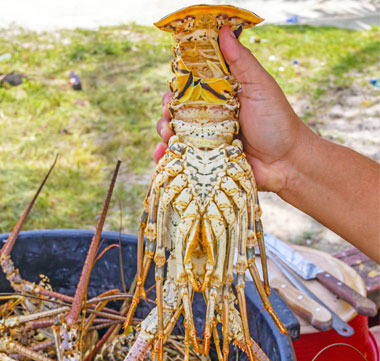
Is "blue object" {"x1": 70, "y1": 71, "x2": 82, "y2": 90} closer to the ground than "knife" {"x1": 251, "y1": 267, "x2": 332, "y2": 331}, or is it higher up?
higher up

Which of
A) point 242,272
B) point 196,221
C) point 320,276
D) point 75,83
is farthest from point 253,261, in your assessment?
point 75,83

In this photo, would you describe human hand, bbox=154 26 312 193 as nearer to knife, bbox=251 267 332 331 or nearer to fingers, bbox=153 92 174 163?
fingers, bbox=153 92 174 163

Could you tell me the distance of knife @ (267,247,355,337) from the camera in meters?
1.76

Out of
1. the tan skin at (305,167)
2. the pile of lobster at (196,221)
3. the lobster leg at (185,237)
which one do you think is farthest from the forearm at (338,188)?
the lobster leg at (185,237)

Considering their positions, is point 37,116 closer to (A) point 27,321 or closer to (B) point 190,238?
(A) point 27,321

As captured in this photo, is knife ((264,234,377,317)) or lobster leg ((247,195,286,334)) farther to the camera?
knife ((264,234,377,317))

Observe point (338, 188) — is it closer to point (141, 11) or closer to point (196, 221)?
point (196, 221)

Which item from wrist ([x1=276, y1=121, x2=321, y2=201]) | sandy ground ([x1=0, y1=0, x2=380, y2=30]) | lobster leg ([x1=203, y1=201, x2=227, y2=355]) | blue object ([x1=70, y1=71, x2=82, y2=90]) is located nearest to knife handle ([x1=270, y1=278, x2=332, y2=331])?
wrist ([x1=276, y1=121, x2=321, y2=201])

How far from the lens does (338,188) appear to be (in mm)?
1681

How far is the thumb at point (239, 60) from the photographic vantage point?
4.80 feet

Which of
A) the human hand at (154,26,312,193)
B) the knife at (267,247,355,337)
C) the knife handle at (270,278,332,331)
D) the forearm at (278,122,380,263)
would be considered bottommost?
the knife at (267,247,355,337)

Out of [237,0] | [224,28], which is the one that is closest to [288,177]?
[224,28]

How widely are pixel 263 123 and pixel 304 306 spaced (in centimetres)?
77

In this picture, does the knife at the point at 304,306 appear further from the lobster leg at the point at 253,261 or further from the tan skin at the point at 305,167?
the lobster leg at the point at 253,261
